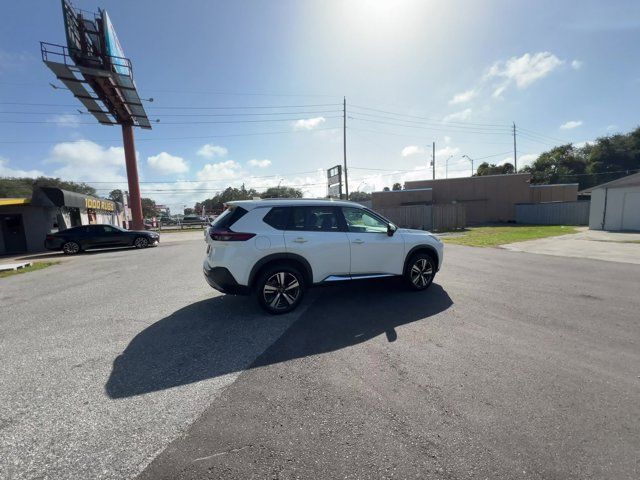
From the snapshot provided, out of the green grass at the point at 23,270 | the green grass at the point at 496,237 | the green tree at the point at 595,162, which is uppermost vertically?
the green tree at the point at 595,162

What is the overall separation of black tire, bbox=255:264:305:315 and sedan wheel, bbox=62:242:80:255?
16.3m

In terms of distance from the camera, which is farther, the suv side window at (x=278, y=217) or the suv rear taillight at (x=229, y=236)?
the suv side window at (x=278, y=217)

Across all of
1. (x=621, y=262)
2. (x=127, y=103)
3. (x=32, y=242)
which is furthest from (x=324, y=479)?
(x=127, y=103)

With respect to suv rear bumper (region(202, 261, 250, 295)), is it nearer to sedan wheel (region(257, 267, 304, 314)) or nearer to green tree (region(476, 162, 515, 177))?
sedan wheel (region(257, 267, 304, 314))

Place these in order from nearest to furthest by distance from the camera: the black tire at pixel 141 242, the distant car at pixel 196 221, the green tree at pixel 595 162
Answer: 1. the black tire at pixel 141 242
2. the distant car at pixel 196 221
3. the green tree at pixel 595 162

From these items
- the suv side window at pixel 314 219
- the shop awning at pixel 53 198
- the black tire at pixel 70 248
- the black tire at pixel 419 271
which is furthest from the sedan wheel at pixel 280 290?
the shop awning at pixel 53 198

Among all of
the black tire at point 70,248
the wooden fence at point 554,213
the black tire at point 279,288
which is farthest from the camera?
the wooden fence at point 554,213

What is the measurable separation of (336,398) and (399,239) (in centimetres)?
351

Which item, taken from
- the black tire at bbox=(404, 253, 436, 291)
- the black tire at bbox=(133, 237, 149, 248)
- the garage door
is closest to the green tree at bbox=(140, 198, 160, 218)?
the black tire at bbox=(133, 237, 149, 248)

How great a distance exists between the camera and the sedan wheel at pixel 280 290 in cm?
472

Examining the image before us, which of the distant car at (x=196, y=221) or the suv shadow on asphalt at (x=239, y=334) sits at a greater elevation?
the distant car at (x=196, y=221)

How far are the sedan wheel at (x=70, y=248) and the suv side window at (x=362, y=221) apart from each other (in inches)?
665

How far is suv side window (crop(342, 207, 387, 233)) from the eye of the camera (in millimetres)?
5387

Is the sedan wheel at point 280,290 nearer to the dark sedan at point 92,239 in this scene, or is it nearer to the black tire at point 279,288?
the black tire at point 279,288
